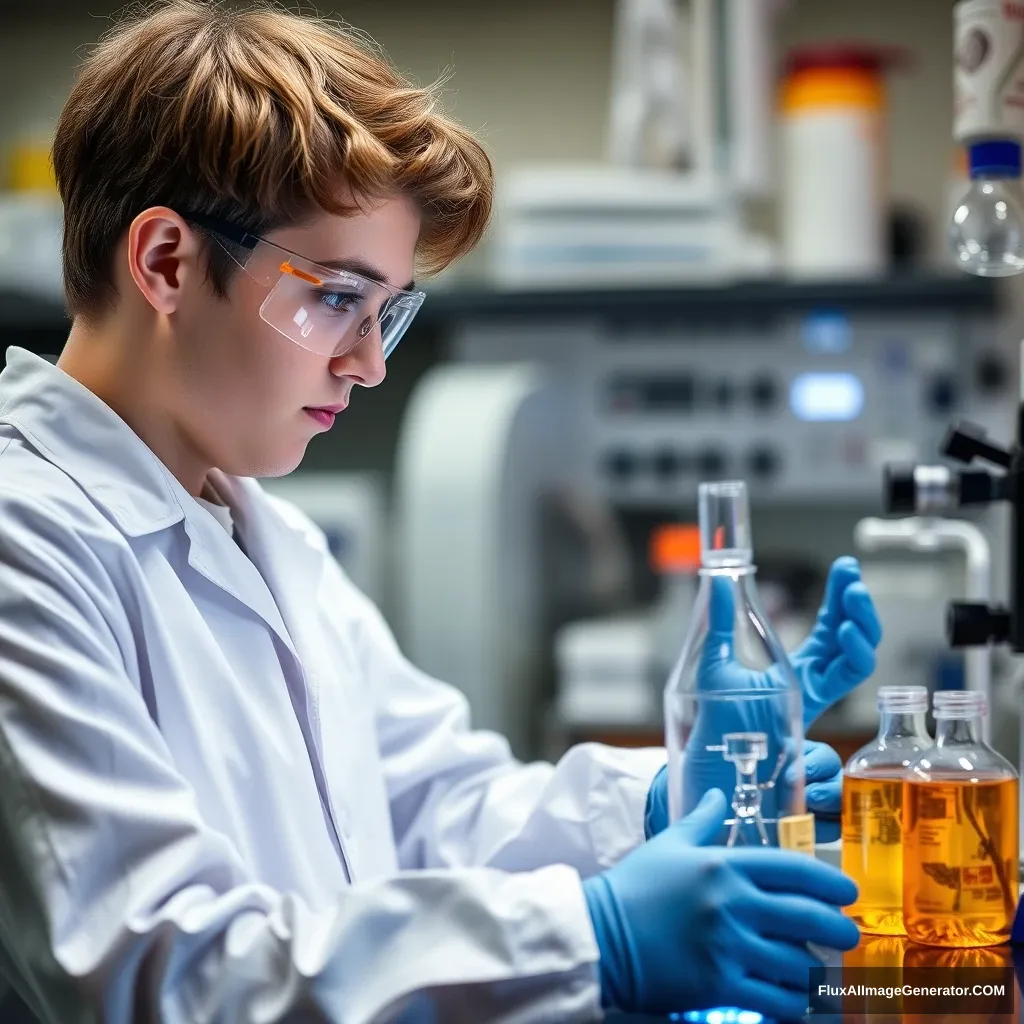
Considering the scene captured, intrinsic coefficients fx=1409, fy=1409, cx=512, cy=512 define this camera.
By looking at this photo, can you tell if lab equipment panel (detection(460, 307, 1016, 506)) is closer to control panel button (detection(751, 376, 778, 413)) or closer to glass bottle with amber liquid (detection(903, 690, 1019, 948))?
control panel button (detection(751, 376, 778, 413))

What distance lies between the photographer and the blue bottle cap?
47.7 inches

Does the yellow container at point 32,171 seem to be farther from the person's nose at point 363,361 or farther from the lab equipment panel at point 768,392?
the person's nose at point 363,361

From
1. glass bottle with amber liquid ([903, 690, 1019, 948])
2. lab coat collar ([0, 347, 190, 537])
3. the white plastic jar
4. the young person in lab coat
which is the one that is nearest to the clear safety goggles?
the young person in lab coat

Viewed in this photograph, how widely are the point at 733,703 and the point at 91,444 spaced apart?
558 mm

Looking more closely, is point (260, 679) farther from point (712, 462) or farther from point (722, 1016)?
point (712, 462)

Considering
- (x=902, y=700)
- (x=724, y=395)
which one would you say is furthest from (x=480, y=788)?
(x=724, y=395)

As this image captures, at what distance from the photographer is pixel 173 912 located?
89 centimetres

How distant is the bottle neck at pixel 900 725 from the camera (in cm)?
102

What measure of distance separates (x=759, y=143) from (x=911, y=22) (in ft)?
1.97

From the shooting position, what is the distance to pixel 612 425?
3000 millimetres

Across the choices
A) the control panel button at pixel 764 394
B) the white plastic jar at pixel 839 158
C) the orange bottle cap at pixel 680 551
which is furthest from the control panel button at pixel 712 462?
the white plastic jar at pixel 839 158

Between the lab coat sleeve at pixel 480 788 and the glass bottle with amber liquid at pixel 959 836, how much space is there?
13.1 inches

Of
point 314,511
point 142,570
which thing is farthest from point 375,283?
point 314,511

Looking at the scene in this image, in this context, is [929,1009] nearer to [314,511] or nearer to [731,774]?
[731,774]
